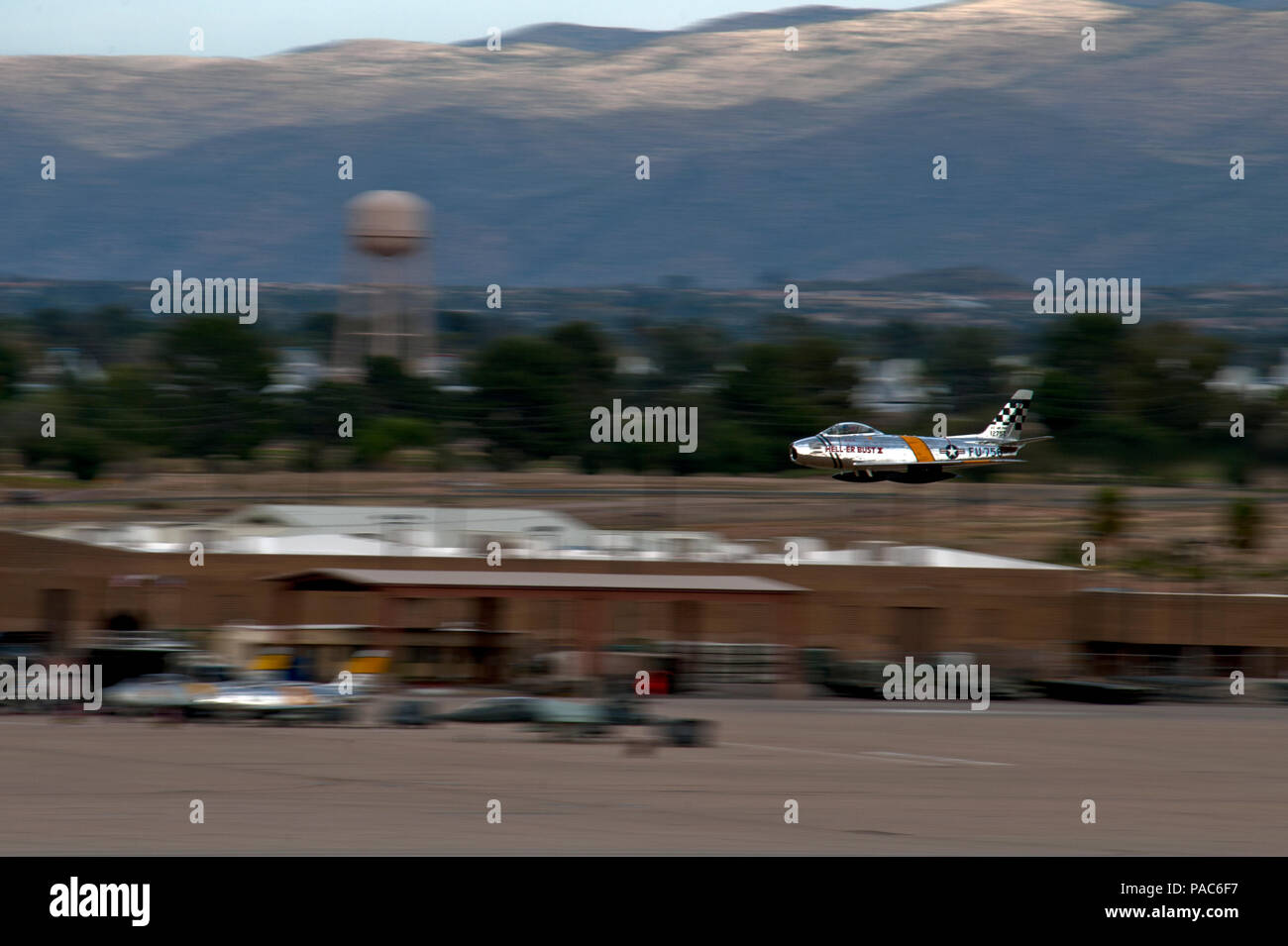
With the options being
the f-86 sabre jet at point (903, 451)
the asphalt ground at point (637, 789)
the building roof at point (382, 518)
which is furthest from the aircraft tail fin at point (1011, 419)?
the asphalt ground at point (637, 789)

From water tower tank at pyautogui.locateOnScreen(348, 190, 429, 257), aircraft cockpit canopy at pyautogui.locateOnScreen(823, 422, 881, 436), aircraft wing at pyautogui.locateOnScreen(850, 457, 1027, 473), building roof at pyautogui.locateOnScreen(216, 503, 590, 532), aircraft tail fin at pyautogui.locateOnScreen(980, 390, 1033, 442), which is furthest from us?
water tower tank at pyautogui.locateOnScreen(348, 190, 429, 257)

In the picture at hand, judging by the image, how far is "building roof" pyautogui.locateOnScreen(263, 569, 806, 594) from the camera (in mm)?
36344

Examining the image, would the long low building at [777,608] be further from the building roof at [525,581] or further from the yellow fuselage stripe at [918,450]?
the yellow fuselage stripe at [918,450]

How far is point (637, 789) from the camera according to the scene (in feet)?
60.5

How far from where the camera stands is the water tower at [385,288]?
3957 inches

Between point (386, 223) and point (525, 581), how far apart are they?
66.2m

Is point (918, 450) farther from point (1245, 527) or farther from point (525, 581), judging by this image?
point (525, 581)

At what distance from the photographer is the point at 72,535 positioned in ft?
157

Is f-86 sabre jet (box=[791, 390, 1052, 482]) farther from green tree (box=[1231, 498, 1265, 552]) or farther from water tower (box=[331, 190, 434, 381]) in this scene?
water tower (box=[331, 190, 434, 381])

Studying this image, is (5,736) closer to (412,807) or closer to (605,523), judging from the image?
(412,807)

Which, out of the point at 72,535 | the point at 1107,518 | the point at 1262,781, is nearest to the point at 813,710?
the point at 1262,781

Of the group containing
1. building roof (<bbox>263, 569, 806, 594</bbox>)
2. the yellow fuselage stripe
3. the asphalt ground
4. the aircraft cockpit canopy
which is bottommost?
the asphalt ground

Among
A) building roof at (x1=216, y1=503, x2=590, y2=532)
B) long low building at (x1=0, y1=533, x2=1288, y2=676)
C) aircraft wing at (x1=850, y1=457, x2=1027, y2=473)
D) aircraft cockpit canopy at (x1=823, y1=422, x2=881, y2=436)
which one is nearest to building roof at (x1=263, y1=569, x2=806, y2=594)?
long low building at (x1=0, y1=533, x2=1288, y2=676)

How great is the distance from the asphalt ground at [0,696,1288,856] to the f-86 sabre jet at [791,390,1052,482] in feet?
104
